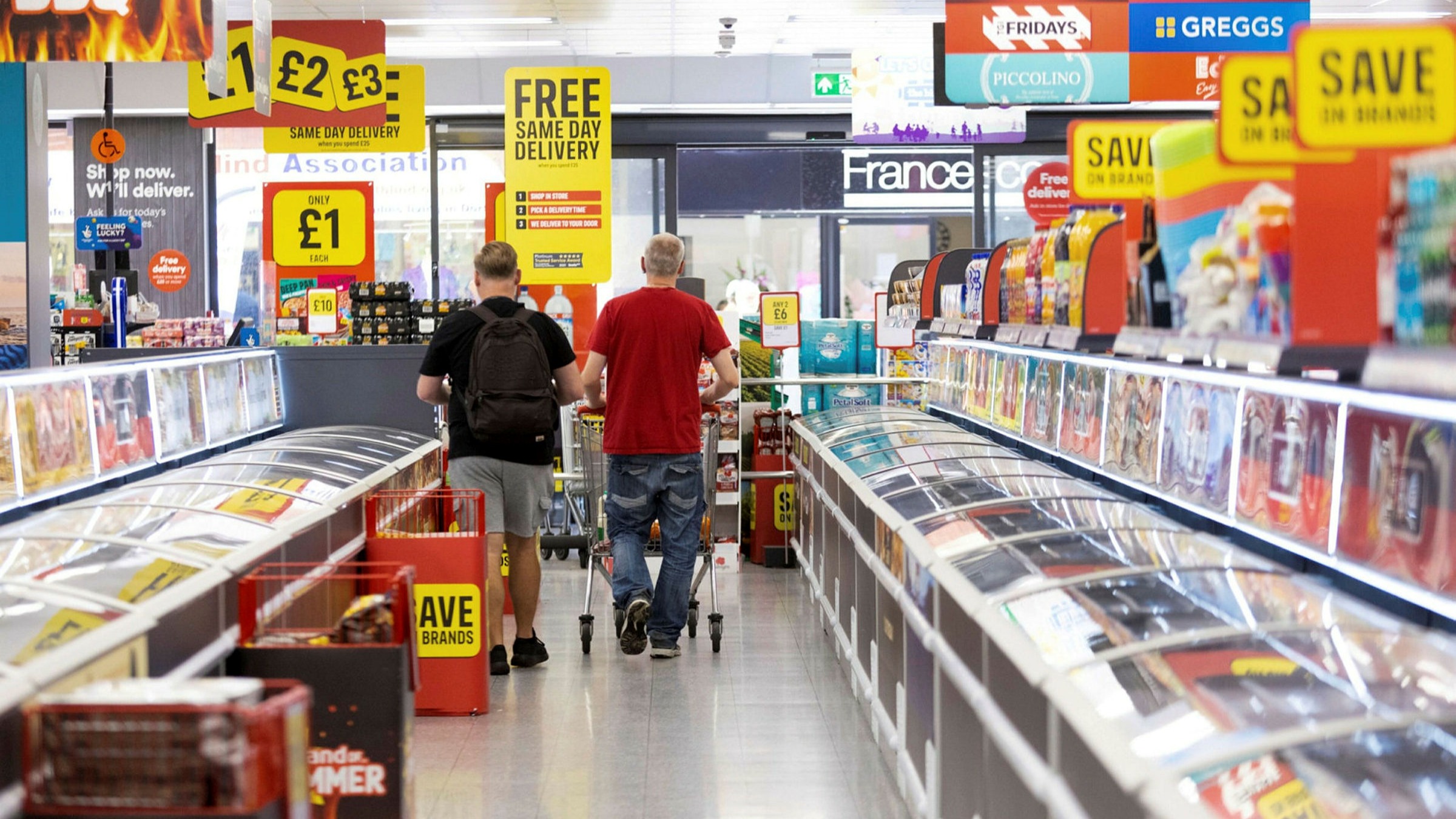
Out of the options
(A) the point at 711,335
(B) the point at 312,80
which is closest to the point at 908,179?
(B) the point at 312,80

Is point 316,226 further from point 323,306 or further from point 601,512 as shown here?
point 601,512

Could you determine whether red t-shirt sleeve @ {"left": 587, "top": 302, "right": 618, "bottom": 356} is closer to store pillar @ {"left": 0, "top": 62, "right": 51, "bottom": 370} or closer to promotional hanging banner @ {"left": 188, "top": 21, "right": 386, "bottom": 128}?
store pillar @ {"left": 0, "top": 62, "right": 51, "bottom": 370}

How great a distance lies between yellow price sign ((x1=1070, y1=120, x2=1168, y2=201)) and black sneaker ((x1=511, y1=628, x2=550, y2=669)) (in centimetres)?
334

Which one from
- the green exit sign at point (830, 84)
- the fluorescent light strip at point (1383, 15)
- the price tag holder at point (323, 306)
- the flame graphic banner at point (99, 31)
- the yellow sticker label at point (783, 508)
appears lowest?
the yellow sticker label at point (783, 508)

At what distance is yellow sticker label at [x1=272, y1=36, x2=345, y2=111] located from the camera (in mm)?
9531

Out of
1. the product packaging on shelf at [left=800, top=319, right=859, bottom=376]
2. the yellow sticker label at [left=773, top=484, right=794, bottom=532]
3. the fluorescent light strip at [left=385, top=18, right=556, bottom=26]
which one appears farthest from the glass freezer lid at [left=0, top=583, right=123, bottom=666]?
the fluorescent light strip at [left=385, top=18, right=556, bottom=26]

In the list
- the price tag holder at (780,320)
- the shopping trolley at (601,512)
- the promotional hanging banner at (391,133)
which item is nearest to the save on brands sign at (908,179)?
the promotional hanging banner at (391,133)

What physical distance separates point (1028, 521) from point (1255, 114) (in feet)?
5.08

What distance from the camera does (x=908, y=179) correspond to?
15398mm

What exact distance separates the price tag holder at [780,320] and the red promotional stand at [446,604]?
4.21m

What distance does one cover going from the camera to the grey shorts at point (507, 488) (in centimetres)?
589

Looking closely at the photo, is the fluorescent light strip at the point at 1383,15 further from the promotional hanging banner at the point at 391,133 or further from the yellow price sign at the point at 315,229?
the yellow price sign at the point at 315,229

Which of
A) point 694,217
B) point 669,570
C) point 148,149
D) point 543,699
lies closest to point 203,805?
point 543,699

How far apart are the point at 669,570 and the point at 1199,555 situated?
3455mm
